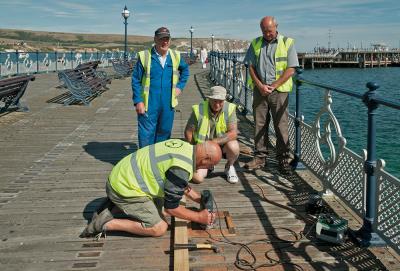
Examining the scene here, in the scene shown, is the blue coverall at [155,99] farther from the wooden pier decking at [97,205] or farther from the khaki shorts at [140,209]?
the khaki shorts at [140,209]

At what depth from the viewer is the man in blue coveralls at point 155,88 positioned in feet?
18.7

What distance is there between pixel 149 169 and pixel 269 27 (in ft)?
9.45

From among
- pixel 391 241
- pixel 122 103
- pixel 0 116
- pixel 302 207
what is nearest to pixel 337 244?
pixel 391 241

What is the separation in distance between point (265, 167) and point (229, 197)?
135cm

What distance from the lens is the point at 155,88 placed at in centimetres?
578

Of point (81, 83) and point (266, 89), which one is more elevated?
point (81, 83)

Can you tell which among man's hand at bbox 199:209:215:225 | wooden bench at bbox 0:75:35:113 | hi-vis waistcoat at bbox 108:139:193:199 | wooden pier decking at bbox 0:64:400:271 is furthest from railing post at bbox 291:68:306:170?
wooden bench at bbox 0:75:35:113

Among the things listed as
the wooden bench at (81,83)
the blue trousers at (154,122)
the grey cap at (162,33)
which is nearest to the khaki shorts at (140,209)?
the blue trousers at (154,122)

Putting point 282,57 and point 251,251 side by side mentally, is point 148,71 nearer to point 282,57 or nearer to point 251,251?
point 282,57

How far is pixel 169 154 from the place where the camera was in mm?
3812

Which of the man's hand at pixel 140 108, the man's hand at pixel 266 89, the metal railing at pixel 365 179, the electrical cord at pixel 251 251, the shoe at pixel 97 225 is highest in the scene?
the man's hand at pixel 266 89

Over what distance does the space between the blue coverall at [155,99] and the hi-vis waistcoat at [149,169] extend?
5.67 ft

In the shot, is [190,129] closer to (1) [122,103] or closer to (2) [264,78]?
(2) [264,78]

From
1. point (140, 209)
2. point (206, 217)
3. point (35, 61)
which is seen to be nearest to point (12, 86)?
point (140, 209)
